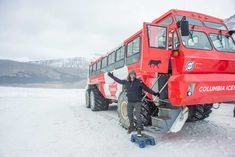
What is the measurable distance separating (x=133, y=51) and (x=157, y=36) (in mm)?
1481

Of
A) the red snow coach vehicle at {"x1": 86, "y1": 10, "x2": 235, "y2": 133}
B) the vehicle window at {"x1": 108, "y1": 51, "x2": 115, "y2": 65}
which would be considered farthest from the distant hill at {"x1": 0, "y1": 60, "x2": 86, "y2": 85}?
the red snow coach vehicle at {"x1": 86, "y1": 10, "x2": 235, "y2": 133}

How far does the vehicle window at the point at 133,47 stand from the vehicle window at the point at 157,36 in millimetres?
1026

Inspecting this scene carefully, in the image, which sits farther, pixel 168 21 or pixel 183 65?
pixel 168 21

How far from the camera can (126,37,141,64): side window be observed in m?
6.02

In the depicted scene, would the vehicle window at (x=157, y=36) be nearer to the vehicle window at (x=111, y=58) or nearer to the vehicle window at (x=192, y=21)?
the vehicle window at (x=192, y=21)

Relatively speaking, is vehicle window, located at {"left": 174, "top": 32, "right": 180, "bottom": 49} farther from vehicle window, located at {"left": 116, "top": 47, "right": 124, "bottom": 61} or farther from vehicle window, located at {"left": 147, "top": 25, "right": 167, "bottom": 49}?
vehicle window, located at {"left": 116, "top": 47, "right": 124, "bottom": 61}

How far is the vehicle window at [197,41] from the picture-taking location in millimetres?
5062

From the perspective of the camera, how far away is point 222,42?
18.4 feet

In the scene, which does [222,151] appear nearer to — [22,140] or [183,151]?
[183,151]

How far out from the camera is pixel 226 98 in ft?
16.1

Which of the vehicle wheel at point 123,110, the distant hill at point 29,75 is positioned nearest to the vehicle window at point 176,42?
the vehicle wheel at point 123,110

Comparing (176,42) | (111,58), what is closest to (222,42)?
(176,42)

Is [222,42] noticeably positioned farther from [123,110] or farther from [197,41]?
[123,110]

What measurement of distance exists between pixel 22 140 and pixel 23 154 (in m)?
1.11
